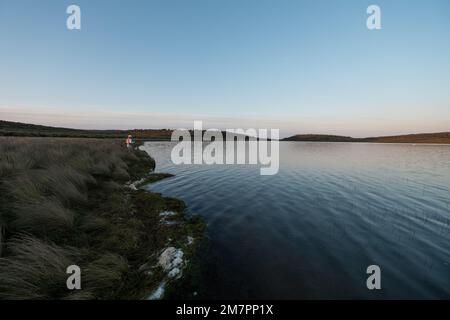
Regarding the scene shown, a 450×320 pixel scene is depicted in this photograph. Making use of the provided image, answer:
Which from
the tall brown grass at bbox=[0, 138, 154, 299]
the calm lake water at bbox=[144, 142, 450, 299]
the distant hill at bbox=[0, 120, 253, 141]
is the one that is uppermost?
the distant hill at bbox=[0, 120, 253, 141]

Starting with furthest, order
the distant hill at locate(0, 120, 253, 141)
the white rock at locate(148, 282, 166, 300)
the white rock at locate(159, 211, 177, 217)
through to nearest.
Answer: the distant hill at locate(0, 120, 253, 141)
the white rock at locate(159, 211, 177, 217)
the white rock at locate(148, 282, 166, 300)

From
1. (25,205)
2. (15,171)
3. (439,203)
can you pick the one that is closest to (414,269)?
(439,203)

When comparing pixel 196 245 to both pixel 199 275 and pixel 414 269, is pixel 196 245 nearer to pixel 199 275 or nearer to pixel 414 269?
pixel 199 275

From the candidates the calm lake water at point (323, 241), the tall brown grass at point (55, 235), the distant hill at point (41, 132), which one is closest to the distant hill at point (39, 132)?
the distant hill at point (41, 132)

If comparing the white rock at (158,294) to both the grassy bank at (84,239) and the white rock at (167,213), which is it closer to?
the grassy bank at (84,239)

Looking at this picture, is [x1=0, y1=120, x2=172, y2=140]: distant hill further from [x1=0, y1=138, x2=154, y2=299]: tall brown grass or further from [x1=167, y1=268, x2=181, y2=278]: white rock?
[x1=167, y1=268, x2=181, y2=278]: white rock

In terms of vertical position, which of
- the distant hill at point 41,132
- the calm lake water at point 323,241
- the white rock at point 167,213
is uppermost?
the distant hill at point 41,132

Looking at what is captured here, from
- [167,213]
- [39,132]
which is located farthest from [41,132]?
[167,213]

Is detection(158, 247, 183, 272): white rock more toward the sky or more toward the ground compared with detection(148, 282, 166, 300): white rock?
more toward the sky

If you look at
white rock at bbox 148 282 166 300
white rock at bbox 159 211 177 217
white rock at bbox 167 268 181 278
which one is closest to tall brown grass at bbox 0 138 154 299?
white rock at bbox 148 282 166 300
